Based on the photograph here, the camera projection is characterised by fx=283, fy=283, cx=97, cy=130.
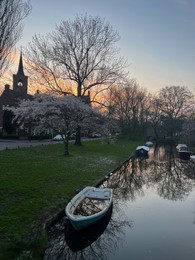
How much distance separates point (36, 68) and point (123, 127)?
3779cm

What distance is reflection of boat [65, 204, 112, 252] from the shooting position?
8.82 m


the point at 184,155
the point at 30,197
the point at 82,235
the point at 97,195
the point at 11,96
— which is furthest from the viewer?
the point at 11,96

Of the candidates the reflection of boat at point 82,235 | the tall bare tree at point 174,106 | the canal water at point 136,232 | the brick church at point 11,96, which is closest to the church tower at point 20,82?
the brick church at point 11,96

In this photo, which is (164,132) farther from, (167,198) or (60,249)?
(60,249)

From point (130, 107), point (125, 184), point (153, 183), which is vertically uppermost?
point (130, 107)

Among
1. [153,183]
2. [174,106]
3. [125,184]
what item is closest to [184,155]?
[153,183]

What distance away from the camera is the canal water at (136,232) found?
27.6 ft

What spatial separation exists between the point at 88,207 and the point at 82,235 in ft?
5.38

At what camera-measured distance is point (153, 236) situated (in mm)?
10039

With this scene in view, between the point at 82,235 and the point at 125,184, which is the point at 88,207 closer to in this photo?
the point at 82,235

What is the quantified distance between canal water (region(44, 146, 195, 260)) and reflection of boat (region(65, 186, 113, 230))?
485mm

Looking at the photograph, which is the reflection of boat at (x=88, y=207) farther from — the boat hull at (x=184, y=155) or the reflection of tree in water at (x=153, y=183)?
the boat hull at (x=184, y=155)

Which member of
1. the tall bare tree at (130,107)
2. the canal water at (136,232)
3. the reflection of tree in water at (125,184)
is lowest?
the canal water at (136,232)

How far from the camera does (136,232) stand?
10391mm
